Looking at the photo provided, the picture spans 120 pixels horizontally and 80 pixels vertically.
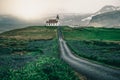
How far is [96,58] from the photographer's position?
186ft

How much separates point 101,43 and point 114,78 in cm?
6705

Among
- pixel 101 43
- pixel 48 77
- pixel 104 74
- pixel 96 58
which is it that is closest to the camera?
pixel 48 77

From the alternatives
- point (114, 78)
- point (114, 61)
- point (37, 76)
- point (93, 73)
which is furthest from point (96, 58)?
point (37, 76)

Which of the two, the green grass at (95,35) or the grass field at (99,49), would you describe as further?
the green grass at (95,35)

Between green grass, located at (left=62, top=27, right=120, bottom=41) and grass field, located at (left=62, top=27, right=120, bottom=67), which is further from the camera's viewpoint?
green grass, located at (left=62, top=27, right=120, bottom=41)

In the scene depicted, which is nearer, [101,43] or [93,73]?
[93,73]

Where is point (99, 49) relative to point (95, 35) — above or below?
above

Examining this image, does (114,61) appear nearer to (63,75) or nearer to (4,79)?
(63,75)

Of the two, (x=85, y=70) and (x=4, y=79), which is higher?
(x=4, y=79)

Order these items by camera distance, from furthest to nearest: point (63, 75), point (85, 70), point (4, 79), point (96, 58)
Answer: point (96, 58)
point (85, 70)
point (63, 75)
point (4, 79)

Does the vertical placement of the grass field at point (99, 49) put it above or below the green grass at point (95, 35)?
above

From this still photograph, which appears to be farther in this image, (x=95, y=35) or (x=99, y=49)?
(x=95, y=35)

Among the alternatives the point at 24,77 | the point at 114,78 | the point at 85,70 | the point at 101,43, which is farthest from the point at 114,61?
the point at 101,43

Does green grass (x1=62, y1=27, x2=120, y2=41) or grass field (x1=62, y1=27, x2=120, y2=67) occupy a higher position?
grass field (x1=62, y1=27, x2=120, y2=67)
